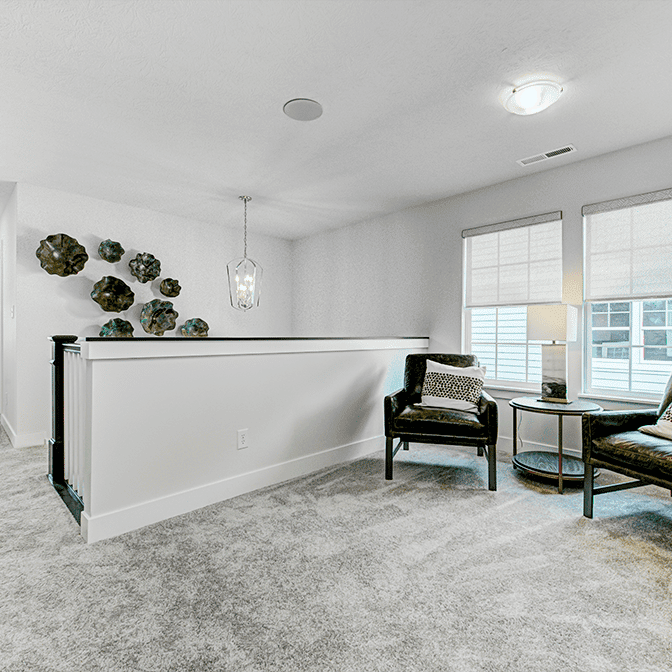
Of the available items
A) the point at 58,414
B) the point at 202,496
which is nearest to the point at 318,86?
the point at 202,496

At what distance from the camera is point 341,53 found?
2066mm

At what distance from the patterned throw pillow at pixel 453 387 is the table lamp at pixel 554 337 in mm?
472

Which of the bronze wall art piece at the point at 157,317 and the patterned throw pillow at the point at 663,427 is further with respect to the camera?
the bronze wall art piece at the point at 157,317

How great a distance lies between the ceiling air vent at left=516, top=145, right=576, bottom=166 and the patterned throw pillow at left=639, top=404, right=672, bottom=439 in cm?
194

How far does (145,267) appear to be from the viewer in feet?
14.4

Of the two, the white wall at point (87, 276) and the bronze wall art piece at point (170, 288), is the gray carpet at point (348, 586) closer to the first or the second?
the white wall at point (87, 276)

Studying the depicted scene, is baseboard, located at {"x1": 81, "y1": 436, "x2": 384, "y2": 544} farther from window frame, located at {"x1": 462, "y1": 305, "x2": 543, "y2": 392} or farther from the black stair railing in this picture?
window frame, located at {"x1": 462, "y1": 305, "x2": 543, "y2": 392}

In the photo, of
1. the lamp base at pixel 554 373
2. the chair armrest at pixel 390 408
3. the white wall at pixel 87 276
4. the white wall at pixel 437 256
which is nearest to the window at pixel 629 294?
the white wall at pixel 437 256

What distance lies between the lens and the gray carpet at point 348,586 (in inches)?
53.3

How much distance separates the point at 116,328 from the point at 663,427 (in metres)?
4.49

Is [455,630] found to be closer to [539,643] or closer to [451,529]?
[539,643]

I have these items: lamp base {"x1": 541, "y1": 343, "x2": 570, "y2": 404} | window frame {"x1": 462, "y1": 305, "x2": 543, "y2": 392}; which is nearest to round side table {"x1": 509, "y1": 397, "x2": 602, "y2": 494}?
lamp base {"x1": 541, "y1": 343, "x2": 570, "y2": 404}

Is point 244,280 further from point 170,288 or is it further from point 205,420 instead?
point 205,420

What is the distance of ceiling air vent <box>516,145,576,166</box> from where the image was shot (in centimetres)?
310
